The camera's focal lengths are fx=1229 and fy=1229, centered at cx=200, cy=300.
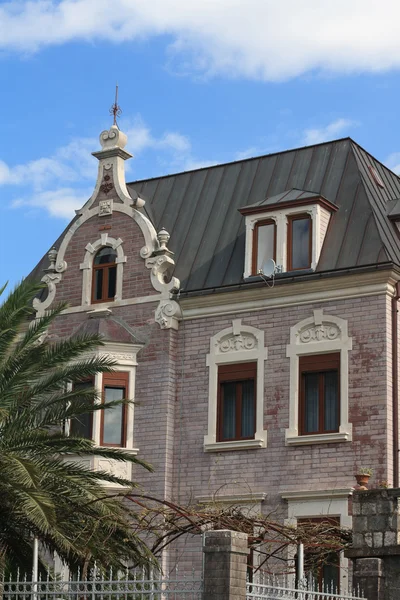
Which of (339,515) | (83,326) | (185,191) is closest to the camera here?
(339,515)

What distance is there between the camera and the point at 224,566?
16859 millimetres

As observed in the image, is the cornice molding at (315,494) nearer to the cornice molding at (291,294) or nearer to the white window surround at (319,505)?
the white window surround at (319,505)

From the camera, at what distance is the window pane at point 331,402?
28062 mm

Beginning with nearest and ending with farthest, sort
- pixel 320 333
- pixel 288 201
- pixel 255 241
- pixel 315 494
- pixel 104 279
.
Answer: pixel 315 494 < pixel 320 333 < pixel 288 201 < pixel 255 241 < pixel 104 279

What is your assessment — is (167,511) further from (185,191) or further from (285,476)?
(185,191)

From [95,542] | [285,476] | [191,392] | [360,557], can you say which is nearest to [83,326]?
[191,392]

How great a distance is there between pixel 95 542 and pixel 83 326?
9.88m

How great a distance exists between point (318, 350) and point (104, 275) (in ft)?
21.8

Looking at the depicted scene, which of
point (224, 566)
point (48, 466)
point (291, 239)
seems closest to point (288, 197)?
point (291, 239)

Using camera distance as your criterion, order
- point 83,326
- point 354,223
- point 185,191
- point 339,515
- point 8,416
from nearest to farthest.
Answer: point 8,416 → point 339,515 → point 354,223 → point 83,326 → point 185,191

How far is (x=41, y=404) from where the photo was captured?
79.3 feet

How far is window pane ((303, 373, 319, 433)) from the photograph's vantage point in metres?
28.4

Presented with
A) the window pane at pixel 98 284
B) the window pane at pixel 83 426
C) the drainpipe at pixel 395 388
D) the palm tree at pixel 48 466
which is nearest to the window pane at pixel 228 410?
the window pane at pixel 83 426

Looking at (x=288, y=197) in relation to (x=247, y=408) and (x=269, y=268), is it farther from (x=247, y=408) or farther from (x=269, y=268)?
(x=247, y=408)
